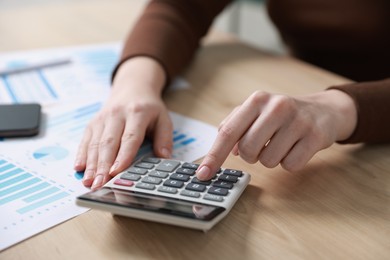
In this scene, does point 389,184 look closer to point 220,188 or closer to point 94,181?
point 220,188

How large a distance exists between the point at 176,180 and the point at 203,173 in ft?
0.10

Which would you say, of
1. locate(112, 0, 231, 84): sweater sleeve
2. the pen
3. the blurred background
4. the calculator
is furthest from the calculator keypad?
the blurred background

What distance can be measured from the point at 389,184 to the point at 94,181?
0.33 meters

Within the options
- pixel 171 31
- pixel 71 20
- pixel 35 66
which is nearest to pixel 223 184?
pixel 171 31

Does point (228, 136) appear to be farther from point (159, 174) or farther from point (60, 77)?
point (60, 77)

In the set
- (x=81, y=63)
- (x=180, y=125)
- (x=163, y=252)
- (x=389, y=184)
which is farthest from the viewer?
(x=81, y=63)

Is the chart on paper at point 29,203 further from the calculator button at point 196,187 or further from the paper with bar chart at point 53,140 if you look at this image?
the calculator button at point 196,187

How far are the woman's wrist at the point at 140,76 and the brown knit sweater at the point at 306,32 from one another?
0.01 meters

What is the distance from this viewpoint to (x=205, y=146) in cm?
60

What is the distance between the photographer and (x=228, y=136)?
497 millimetres

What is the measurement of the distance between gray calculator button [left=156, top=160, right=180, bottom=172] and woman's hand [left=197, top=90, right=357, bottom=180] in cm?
4

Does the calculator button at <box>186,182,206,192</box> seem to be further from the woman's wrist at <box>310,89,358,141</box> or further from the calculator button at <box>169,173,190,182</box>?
the woman's wrist at <box>310,89,358,141</box>

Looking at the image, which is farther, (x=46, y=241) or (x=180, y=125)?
(x=180, y=125)

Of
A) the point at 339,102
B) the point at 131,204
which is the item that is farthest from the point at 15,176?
the point at 339,102
